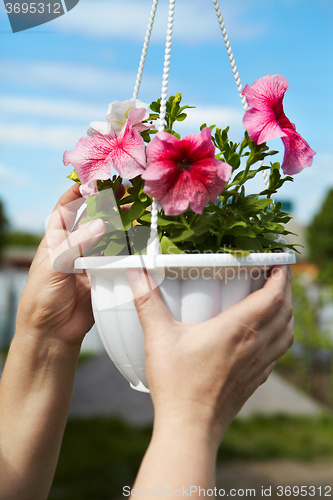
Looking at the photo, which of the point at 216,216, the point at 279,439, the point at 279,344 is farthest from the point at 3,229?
the point at 279,344

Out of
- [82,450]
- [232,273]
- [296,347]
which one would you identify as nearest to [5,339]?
[82,450]

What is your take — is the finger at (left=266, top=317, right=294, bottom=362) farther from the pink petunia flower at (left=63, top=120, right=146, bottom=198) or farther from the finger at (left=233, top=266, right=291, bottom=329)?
the pink petunia flower at (left=63, top=120, right=146, bottom=198)

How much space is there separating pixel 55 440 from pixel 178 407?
0.52 m

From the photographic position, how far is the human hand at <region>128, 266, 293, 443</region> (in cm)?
70

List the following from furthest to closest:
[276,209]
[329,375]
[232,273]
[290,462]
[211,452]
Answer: [329,375], [290,462], [276,209], [232,273], [211,452]

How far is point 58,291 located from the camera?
1.03 metres

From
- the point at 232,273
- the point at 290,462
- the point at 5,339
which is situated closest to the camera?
the point at 232,273

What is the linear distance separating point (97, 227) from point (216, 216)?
0.22 meters

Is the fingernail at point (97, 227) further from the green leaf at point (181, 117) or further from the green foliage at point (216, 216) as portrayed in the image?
the green leaf at point (181, 117)

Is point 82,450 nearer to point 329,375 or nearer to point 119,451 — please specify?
point 119,451

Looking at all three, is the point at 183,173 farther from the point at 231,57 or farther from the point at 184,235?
the point at 231,57

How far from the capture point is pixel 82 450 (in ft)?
14.5

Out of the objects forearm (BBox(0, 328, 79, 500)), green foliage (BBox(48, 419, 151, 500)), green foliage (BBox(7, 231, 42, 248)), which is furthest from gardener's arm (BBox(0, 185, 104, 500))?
green foliage (BBox(7, 231, 42, 248))

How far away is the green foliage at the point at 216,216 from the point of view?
85 centimetres
